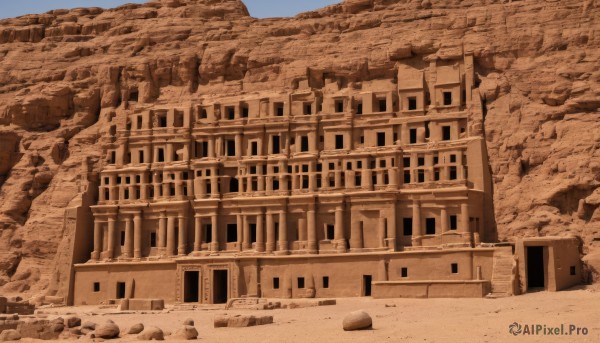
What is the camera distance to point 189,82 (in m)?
62.9

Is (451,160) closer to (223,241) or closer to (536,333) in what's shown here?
(223,241)

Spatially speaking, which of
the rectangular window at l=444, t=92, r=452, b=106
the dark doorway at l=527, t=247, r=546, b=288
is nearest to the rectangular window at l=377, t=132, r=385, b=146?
the rectangular window at l=444, t=92, r=452, b=106

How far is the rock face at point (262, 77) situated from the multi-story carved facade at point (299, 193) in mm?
1528

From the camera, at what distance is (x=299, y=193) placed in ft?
183

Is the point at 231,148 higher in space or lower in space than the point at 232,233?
higher

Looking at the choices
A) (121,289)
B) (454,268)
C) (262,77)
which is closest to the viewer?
(454,268)

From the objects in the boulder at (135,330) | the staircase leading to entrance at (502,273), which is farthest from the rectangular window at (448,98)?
the boulder at (135,330)

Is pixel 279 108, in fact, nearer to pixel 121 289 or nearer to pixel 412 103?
pixel 412 103

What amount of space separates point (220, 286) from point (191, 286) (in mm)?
1768

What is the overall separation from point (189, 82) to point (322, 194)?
545 inches

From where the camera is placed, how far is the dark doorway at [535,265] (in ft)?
162

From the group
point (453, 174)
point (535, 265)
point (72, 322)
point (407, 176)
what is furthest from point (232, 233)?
point (72, 322)

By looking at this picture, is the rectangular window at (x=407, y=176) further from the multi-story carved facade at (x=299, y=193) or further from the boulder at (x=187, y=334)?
the boulder at (x=187, y=334)

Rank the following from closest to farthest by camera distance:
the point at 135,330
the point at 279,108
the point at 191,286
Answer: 1. the point at 135,330
2. the point at 191,286
3. the point at 279,108
